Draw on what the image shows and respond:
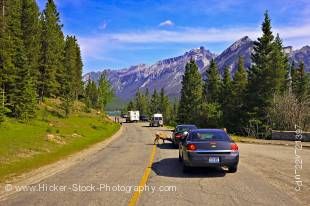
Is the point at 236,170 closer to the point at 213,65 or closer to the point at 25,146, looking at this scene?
the point at 25,146

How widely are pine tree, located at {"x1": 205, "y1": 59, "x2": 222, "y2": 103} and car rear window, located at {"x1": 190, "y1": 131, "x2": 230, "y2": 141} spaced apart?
76281mm

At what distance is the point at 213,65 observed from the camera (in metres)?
94.0

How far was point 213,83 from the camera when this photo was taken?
9369 centimetres

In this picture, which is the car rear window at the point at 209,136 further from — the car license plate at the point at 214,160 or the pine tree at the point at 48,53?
the pine tree at the point at 48,53

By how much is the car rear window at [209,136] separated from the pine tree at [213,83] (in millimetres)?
76281

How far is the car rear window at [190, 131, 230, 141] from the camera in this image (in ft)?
51.5

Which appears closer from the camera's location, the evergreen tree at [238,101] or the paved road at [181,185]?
the paved road at [181,185]

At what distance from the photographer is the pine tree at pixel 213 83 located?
92.6 m

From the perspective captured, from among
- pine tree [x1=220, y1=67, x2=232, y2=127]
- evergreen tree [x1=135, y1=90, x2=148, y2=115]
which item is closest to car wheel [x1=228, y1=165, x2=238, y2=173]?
pine tree [x1=220, y1=67, x2=232, y2=127]

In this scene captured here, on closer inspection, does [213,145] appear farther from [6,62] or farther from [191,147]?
[6,62]

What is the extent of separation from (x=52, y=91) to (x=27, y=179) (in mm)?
59558

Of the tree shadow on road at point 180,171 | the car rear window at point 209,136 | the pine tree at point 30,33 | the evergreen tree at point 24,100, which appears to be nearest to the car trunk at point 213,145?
the car rear window at point 209,136

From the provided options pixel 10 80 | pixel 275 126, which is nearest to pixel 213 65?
pixel 275 126

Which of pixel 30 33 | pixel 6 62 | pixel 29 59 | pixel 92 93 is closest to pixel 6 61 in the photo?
pixel 6 62
